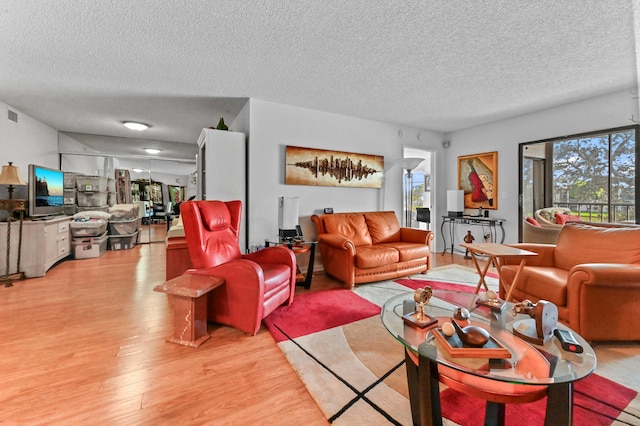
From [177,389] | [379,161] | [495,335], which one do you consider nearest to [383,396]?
[495,335]

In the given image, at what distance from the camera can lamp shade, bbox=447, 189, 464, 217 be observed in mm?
5137

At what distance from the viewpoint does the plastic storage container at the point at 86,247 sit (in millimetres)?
4746

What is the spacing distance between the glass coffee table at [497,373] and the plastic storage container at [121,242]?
20.1 ft

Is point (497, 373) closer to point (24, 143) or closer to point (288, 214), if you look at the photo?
point (288, 214)

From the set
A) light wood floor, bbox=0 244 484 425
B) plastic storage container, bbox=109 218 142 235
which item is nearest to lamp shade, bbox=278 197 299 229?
light wood floor, bbox=0 244 484 425

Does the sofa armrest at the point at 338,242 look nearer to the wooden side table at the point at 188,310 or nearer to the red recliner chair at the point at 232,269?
the red recliner chair at the point at 232,269

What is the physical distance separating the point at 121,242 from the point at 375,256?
529 centimetres

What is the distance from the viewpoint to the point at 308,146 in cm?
419

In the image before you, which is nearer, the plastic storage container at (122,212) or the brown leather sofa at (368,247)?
the brown leather sofa at (368,247)

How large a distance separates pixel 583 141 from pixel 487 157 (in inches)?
77.5

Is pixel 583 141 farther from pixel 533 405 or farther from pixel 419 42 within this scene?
pixel 533 405

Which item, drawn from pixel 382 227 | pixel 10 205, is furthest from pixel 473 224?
pixel 10 205

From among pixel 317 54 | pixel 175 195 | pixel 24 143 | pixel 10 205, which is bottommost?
pixel 10 205

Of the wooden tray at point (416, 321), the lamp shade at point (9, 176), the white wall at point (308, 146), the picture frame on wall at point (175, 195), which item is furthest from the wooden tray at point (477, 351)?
the picture frame on wall at point (175, 195)
